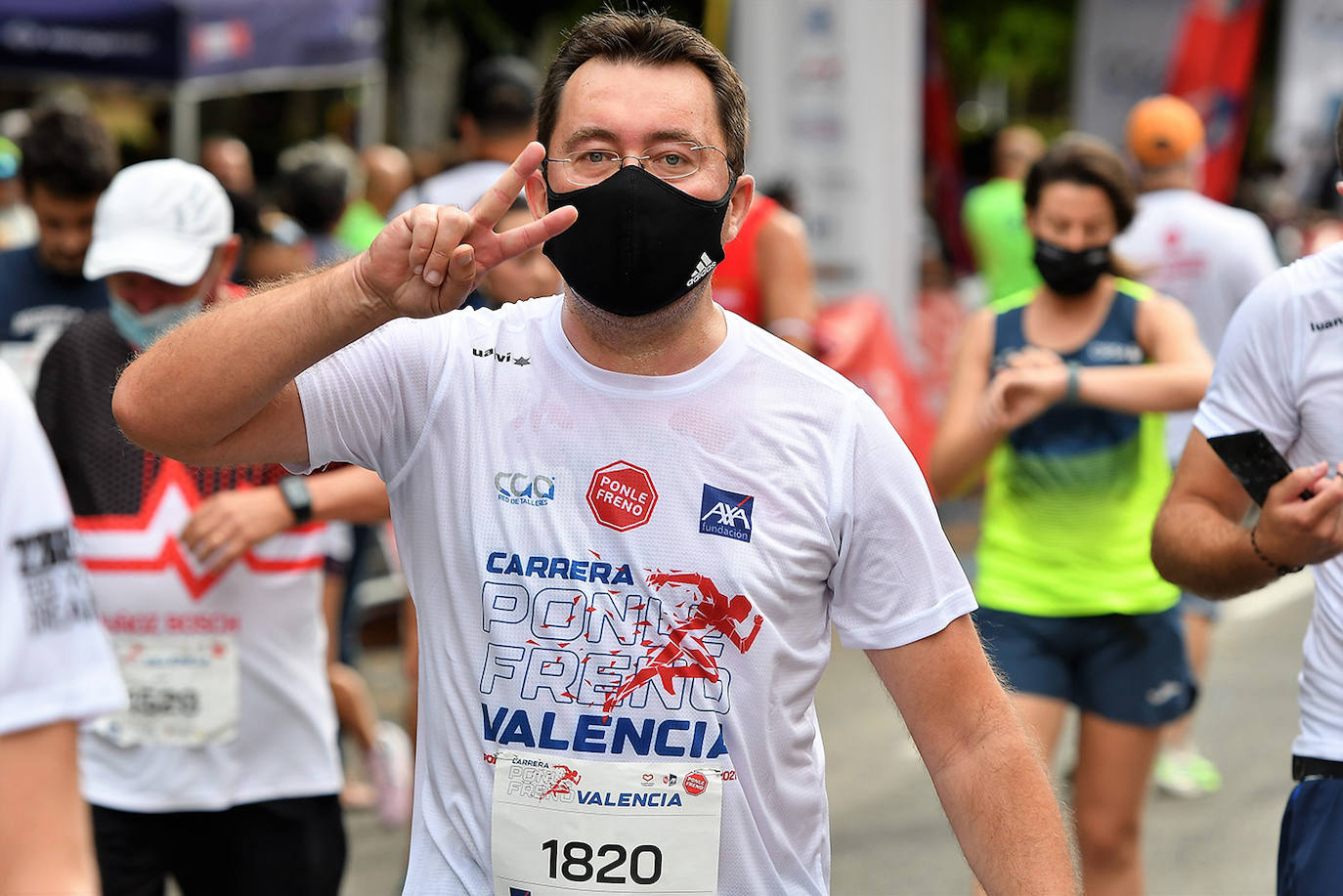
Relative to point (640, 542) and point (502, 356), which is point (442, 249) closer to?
point (502, 356)

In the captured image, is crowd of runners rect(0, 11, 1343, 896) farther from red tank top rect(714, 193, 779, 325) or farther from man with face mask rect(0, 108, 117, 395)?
red tank top rect(714, 193, 779, 325)

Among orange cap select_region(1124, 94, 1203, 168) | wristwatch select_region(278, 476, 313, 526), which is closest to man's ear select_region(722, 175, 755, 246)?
wristwatch select_region(278, 476, 313, 526)

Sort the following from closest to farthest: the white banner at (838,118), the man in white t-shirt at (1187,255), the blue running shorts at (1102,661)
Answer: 1. the blue running shorts at (1102,661)
2. the man in white t-shirt at (1187,255)
3. the white banner at (838,118)

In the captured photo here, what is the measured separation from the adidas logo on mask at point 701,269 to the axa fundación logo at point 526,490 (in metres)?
0.36

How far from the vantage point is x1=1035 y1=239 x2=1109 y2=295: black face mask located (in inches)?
202

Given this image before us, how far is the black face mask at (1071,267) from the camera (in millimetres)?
5125

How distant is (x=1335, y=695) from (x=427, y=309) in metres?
1.78

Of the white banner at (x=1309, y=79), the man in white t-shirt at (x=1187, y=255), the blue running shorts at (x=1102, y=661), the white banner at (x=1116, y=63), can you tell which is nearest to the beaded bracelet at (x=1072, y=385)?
the blue running shorts at (x=1102, y=661)

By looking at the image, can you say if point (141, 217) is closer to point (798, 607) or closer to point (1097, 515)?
point (798, 607)

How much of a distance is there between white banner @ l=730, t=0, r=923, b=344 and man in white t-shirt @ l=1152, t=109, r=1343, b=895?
7.52 metres

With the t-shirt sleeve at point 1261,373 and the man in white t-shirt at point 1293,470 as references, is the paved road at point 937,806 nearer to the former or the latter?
the man in white t-shirt at point 1293,470

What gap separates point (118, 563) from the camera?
3992 millimetres

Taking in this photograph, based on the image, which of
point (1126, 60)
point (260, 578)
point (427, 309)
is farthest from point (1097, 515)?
point (1126, 60)

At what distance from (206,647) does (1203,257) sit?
170 inches
